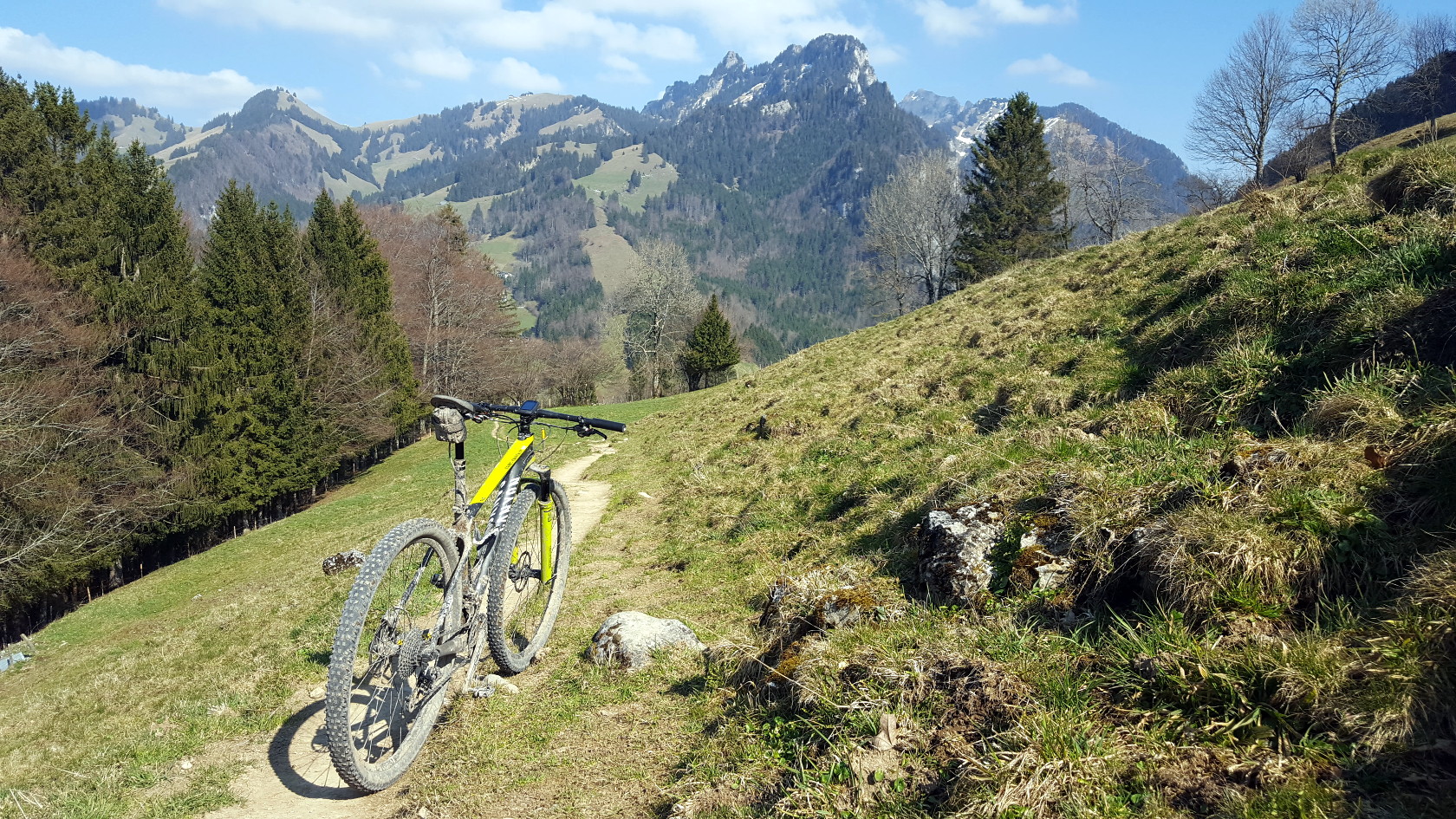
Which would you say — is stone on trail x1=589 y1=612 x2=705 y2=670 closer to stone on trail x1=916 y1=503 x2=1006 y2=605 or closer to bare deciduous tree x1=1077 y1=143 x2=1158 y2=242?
stone on trail x1=916 y1=503 x2=1006 y2=605

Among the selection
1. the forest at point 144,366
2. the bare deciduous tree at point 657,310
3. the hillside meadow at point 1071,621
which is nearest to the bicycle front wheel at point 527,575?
the hillside meadow at point 1071,621

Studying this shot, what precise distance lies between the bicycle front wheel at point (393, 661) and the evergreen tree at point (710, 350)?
182ft

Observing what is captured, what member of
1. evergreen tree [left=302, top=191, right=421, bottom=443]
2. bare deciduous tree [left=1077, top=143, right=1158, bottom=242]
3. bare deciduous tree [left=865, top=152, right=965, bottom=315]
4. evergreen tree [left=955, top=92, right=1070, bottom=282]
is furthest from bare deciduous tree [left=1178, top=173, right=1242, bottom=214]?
evergreen tree [left=302, top=191, right=421, bottom=443]

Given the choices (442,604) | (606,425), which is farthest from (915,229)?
(442,604)

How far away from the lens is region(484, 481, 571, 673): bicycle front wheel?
5.99 meters

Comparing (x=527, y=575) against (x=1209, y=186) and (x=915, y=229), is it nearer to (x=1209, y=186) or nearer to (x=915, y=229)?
(x=1209, y=186)

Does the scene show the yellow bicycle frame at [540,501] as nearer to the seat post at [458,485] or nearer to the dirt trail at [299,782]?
the seat post at [458,485]

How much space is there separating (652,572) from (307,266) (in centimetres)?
4278

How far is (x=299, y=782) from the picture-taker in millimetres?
5332

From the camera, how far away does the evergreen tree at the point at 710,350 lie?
60750 millimetres

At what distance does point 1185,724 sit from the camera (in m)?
3.24

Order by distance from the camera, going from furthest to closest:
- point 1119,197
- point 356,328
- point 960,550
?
point 1119,197
point 356,328
point 960,550

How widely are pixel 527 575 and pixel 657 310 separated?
6421cm

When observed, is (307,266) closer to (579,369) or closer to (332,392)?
(332,392)
